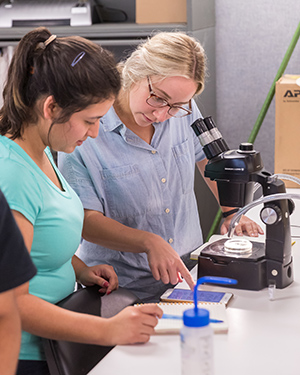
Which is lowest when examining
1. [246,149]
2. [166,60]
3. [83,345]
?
[83,345]

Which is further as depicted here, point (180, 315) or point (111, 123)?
point (111, 123)

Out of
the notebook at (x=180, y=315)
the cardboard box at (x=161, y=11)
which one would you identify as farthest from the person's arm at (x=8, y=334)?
the cardboard box at (x=161, y=11)

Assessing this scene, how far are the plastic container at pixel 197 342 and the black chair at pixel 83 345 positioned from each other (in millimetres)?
433

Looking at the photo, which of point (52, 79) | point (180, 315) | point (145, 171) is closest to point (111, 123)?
point (145, 171)

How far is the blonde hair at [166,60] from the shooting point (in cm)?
169

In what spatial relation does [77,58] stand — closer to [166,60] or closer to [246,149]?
[166,60]

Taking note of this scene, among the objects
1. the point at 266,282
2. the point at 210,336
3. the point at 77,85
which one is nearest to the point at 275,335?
the point at 266,282

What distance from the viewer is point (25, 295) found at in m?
1.25

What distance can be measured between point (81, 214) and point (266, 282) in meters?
0.52

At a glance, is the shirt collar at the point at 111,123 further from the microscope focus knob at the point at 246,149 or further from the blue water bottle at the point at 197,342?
the blue water bottle at the point at 197,342

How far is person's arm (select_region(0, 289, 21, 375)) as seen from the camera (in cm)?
97

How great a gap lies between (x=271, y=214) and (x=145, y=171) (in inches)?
19.3

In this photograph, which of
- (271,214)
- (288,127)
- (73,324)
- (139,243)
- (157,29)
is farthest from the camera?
(157,29)

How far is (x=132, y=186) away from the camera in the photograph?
183 centimetres
